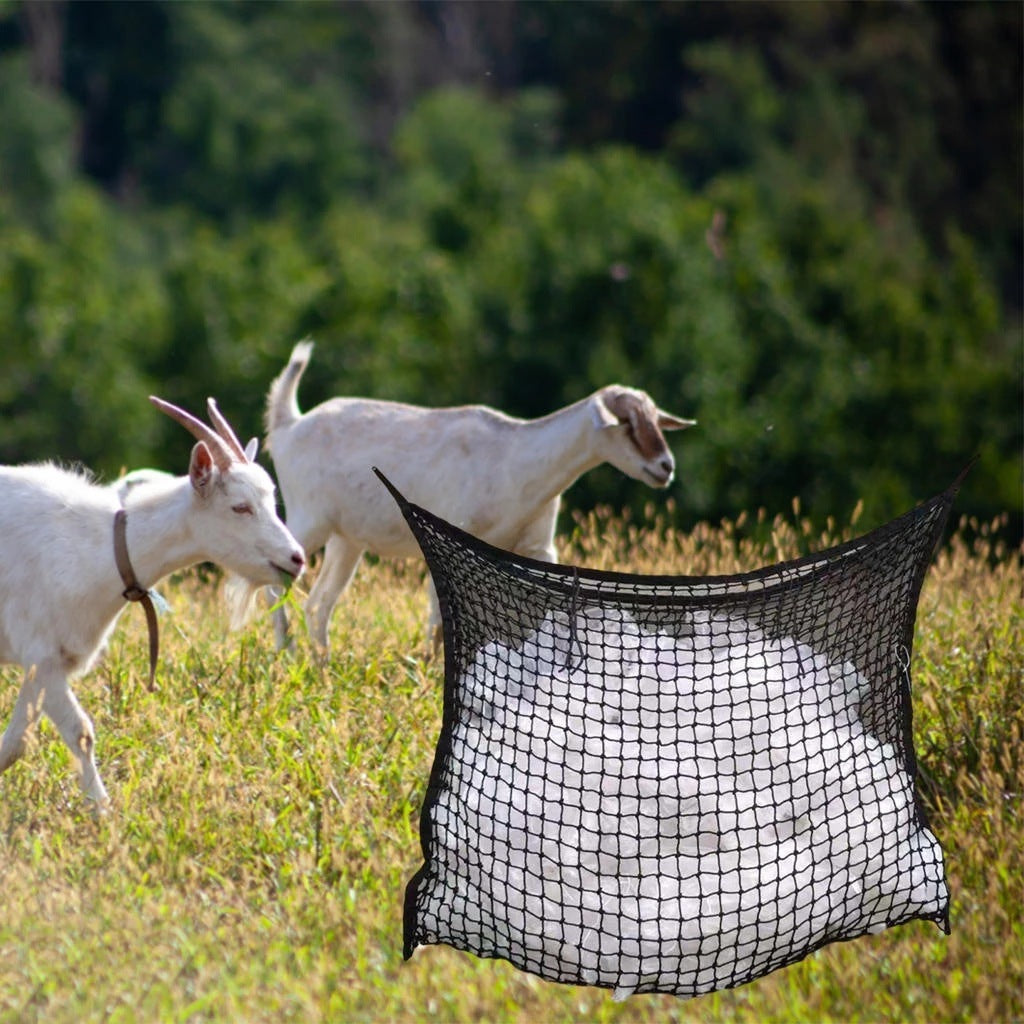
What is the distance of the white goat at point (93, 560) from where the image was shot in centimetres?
540

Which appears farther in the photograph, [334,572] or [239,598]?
[334,572]

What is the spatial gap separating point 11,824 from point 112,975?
3.61ft

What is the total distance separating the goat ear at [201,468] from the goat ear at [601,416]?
2.15m

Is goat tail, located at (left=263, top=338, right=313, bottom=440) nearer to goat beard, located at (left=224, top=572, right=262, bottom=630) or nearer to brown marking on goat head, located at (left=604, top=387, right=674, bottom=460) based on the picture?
brown marking on goat head, located at (left=604, top=387, right=674, bottom=460)

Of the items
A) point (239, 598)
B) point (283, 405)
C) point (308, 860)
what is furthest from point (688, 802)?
point (283, 405)

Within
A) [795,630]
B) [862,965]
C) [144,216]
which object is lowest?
[144,216]

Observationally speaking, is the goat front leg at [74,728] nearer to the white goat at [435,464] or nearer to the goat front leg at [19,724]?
the goat front leg at [19,724]

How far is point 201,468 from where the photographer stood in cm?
533

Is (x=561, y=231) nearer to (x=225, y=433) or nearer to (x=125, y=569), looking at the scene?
(x=225, y=433)

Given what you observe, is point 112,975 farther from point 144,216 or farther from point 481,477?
point 144,216

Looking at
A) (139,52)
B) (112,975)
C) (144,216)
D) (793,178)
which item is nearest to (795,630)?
(112,975)

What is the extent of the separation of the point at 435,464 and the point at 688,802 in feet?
9.05

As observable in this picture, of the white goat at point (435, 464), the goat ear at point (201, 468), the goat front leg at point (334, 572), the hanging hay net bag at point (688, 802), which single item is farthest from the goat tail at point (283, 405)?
the hanging hay net bag at point (688, 802)

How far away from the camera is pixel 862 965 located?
4621 mm
